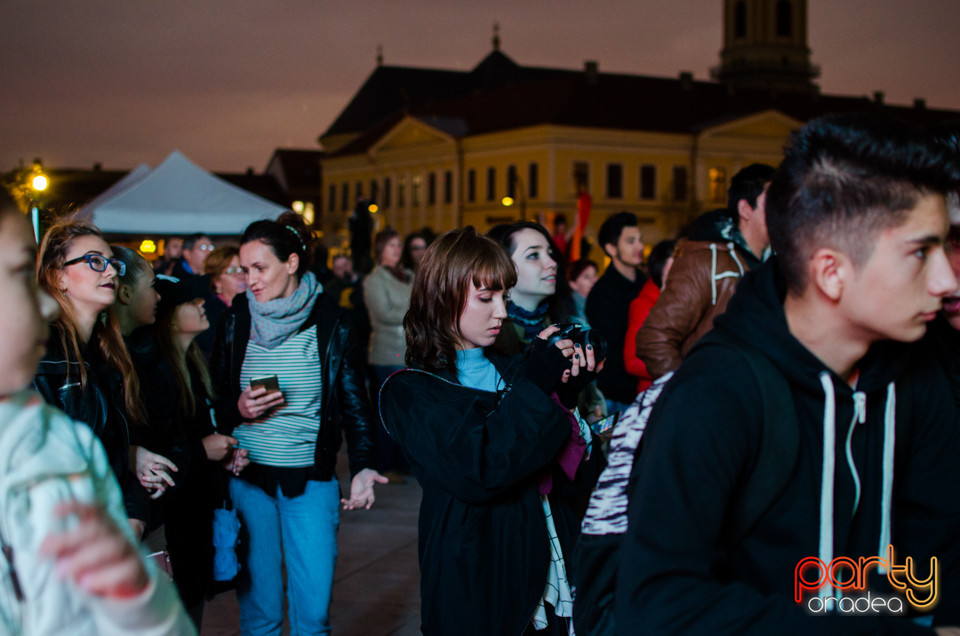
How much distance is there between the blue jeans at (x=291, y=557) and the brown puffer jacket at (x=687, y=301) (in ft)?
5.52

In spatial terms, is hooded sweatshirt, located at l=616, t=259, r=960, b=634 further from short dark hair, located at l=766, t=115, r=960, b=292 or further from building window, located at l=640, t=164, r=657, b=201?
building window, located at l=640, t=164, r=657, b=201

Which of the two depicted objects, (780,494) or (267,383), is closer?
(780,494)

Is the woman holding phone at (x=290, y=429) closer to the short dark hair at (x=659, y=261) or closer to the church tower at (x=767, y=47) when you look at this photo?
the short dark hair at (x=659, y=261)

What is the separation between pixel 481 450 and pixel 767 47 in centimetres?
8283

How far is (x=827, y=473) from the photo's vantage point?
1.63m

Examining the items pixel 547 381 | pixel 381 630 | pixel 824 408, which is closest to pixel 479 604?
pixel 547 381

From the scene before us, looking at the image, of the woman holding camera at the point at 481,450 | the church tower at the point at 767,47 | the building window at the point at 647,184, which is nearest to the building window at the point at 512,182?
the building window at the point at 647,184

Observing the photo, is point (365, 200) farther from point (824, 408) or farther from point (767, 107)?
point (767, 107)

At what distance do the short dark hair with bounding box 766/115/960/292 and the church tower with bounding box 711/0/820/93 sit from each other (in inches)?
3148

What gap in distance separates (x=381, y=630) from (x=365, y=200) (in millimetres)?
7917

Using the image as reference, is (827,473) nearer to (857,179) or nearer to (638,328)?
(857,179)

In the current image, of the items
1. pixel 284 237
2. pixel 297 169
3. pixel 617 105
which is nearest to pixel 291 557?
→ pixel 284 237

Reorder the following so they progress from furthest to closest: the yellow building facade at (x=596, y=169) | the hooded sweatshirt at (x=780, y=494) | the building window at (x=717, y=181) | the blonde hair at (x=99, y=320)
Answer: the building window at (x=717, y=181) → the yellow building facade at (x=596, y=169) → the blonde hair at (x=99, y=320) → the hooded sweatshirt at (x=780, y=494)

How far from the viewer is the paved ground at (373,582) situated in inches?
193
